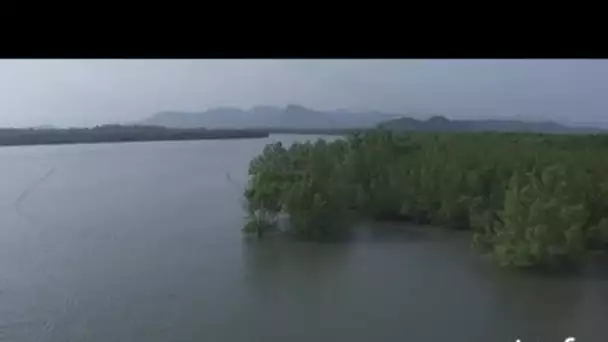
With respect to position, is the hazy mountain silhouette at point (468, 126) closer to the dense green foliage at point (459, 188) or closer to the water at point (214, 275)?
the dense green foliage at point (459, 188)

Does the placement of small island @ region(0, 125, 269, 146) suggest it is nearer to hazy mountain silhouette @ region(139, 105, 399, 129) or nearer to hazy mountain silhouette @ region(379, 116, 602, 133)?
hazy mountain silhouette @ region(139, 105, 399, 129)

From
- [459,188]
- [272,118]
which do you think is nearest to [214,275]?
[272,118]

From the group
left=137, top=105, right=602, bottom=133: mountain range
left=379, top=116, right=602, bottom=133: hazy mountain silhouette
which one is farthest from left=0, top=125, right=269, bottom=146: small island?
left=379, top=116, right=602, bottom=133: hazy mountain silhouette

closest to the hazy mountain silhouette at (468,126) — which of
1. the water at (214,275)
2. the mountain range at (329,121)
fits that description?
the mountain range at (329,121)
